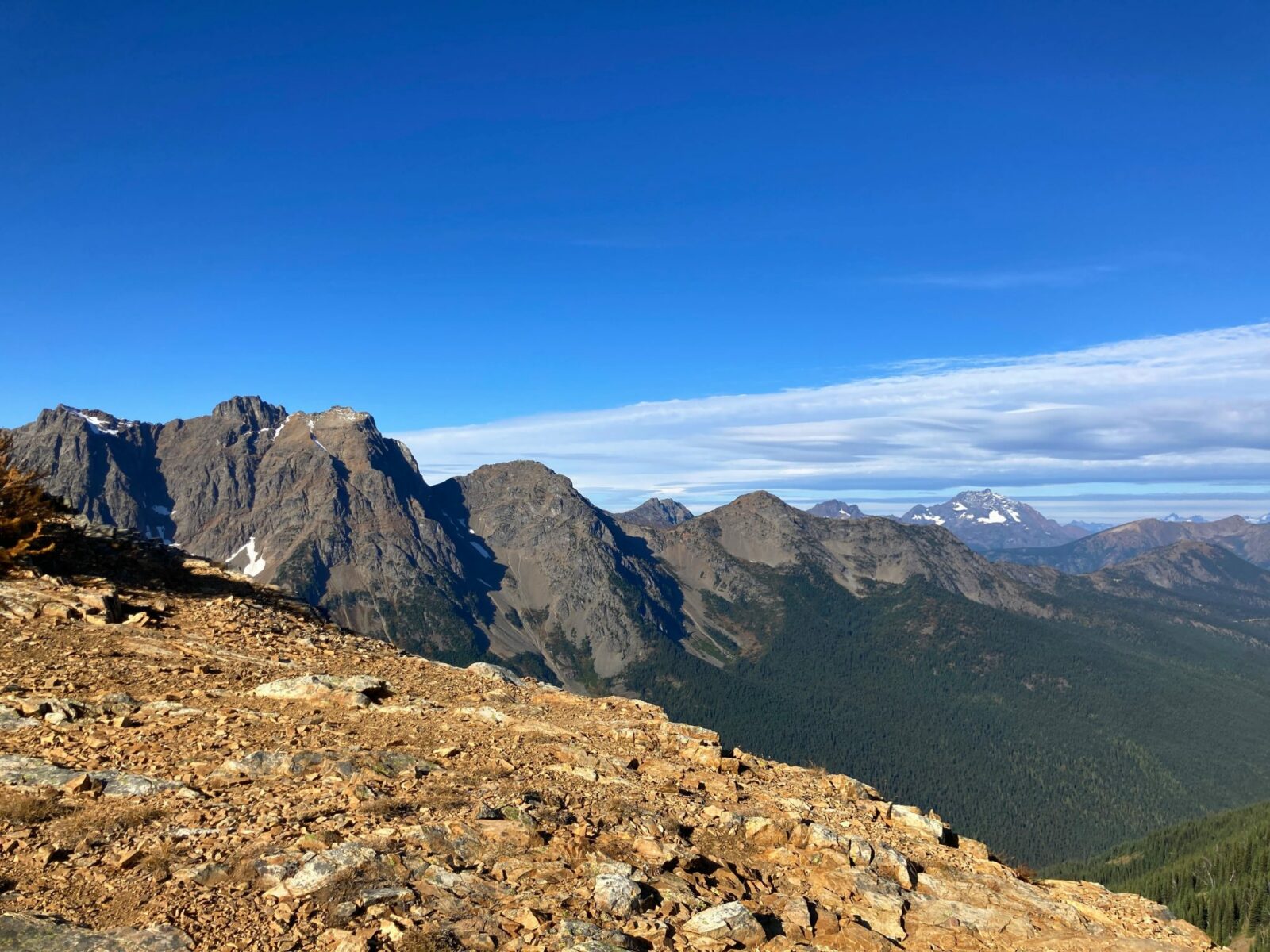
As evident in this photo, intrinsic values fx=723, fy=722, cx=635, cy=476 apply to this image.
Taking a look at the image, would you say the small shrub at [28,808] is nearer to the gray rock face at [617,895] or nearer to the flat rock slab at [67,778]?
the flat rock slab at [67,778]

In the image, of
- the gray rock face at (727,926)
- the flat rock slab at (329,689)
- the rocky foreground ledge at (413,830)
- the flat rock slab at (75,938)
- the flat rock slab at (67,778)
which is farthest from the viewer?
the flat rock slab at (329,689)

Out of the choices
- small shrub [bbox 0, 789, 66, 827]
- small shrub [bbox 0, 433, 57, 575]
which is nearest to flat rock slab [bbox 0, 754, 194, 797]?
small shrub [bbox 0, 789, 66, 827]

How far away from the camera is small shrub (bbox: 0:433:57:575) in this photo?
2280 cm

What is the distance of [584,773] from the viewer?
632 inches

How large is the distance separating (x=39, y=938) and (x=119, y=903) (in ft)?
3.06

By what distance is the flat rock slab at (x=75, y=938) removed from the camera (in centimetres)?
825

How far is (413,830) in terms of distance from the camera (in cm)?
1183

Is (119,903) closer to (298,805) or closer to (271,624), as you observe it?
(298,805)

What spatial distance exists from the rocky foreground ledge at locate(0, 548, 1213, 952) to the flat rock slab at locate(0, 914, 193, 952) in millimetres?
28

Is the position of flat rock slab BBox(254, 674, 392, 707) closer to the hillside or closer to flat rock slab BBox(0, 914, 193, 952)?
flat rock slab BBox(0, 914, 193, 952)

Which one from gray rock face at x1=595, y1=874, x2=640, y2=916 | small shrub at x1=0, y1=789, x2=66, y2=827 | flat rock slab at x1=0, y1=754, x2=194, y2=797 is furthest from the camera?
→ flat rock slab at x1=0, y1=754, x2=194, y2=797

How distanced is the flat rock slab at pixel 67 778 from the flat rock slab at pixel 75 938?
379 cm

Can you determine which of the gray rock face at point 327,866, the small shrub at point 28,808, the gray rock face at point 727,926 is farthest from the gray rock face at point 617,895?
the small shrub at point 28,808

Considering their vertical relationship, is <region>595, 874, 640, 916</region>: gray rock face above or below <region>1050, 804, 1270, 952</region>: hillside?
above
